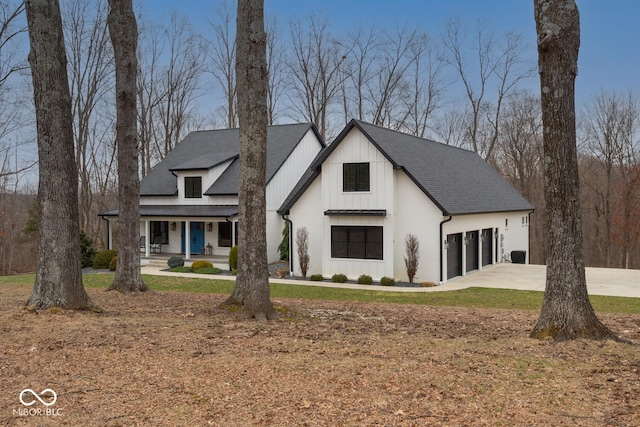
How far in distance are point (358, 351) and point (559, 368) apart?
229 centimetres

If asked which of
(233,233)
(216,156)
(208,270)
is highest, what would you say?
(216,156)

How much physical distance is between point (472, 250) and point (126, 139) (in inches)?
592

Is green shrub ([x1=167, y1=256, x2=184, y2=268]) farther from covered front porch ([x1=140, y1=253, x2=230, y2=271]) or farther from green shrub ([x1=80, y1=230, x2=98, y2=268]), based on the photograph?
green shrub ([x1=80, y1=230, x2=98, y2=268])

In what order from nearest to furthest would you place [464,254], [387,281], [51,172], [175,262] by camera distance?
[51,172] < [387,281] < [464,254] < [175,262]

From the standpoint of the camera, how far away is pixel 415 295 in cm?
1644

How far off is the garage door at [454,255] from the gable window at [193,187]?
13353 millimetres

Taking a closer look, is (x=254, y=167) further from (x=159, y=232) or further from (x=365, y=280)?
(x=159, y=232)

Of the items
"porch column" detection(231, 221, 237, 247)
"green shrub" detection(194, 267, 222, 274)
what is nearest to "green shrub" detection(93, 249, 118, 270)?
"green shrub" detection(194, 267, 222, 274)

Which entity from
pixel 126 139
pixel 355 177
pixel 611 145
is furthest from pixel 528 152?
pixel 126 139

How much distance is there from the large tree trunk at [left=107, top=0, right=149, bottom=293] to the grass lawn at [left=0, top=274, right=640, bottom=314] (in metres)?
3.80

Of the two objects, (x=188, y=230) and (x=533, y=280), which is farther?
(x=188, y=230)

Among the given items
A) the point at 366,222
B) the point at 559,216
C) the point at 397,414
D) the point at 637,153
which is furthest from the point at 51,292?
the point at 637,153

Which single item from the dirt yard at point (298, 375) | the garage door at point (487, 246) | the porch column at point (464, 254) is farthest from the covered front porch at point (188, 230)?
the dirt yard at point (298, 375)

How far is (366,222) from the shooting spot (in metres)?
19.9
